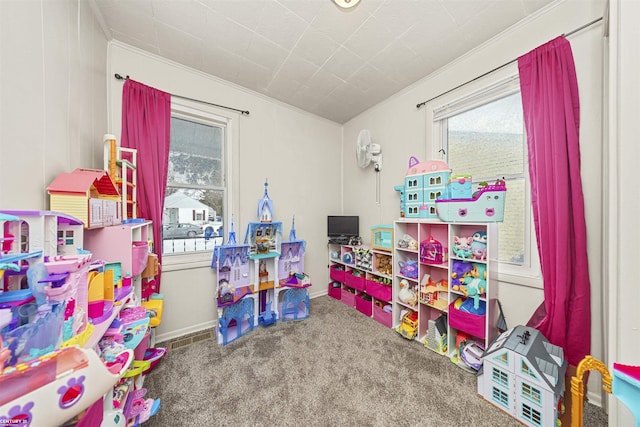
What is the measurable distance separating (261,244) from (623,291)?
249 cm

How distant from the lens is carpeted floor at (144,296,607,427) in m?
1.28

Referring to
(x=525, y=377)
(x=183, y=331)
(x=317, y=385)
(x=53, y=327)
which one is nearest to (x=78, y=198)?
(x=53, y=327)

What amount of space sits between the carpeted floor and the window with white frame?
3.12ft

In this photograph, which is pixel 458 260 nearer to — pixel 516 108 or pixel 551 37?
pixel 516 108

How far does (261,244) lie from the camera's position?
8.11 feet

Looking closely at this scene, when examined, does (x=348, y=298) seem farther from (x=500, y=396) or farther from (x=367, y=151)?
(x=367, y=151)

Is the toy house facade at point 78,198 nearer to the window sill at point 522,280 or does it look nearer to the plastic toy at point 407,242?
the plastic toy at point 407,242

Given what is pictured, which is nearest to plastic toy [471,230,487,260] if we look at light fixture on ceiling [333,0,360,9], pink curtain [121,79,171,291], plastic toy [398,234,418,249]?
plastic toy [398,234,418,249]

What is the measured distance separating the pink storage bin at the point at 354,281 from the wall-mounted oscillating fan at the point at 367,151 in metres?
1.42

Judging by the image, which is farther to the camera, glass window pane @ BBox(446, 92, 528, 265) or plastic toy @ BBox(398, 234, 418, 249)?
plastic toy @ BBox(398, 234, 418, 249)

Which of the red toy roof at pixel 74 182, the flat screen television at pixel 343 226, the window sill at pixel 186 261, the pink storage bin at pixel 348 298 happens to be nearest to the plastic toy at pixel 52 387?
the red toy roof at pixel 74 182

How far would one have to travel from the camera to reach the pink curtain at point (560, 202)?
139 centimetres

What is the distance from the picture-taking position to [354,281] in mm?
2742

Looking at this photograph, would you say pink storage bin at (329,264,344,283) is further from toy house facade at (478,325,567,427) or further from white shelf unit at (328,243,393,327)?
toy house facade at (478,325,567,427)
